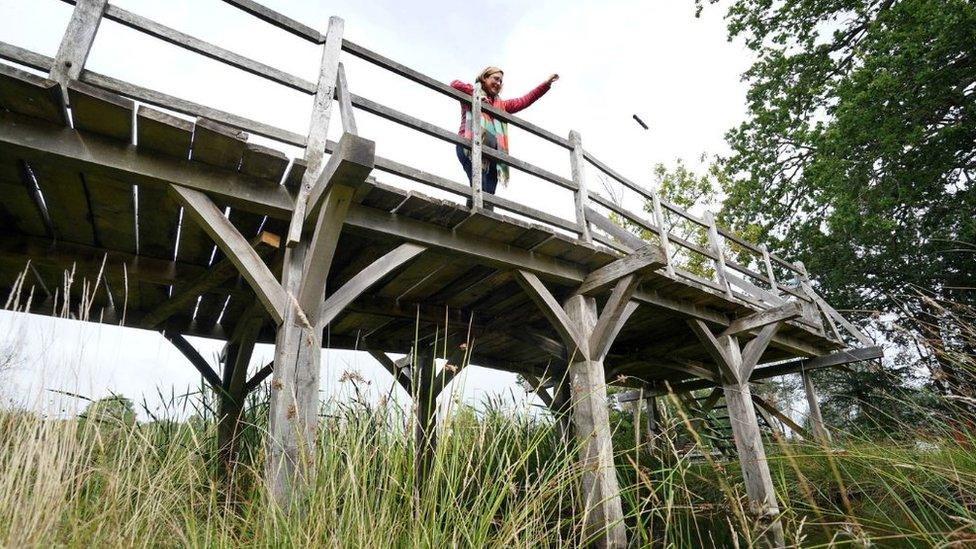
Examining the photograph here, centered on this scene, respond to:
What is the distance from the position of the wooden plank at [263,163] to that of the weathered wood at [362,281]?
72 cm

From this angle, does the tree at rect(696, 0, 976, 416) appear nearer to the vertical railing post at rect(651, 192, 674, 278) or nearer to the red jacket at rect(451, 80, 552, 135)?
the vertical railing post at rect(651, 192, 674, 278)

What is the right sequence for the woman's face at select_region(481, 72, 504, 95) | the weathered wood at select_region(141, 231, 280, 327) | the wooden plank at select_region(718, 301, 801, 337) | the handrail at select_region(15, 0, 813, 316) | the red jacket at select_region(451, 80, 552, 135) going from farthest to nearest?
1. the wooden plank at select_region(718, 301, 801, 337)
2. the woman's face at select_region(481, 72, 504, 95)
3. the red jacket at select_region(451, 80, 552, 135)
4. the weathered wood at select_region(141, 231, 280, 327)
5. the handrail at select_region(15, 0, 813, 316)

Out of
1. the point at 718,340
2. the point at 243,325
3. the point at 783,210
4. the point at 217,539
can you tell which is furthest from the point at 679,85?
the point at 217,539

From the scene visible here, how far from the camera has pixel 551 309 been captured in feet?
14.9

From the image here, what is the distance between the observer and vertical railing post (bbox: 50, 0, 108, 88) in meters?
2.65

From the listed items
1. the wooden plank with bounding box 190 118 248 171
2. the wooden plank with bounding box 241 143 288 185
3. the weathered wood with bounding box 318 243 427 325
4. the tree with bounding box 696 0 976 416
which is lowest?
the weathered wood with bounding box 318 243 427 325

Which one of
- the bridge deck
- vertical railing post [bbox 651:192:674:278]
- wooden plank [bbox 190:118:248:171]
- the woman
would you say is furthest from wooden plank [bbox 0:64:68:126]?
vertical railing post [bbox 651:192:674:278]

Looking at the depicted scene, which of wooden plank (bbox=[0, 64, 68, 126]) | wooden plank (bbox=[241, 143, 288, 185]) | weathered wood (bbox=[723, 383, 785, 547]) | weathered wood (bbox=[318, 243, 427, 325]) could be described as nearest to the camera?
wooden plank (bbox=[0, 64, 68, 126])

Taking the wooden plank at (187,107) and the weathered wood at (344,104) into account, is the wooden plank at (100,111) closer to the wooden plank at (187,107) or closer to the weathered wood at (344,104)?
the wooden plank at (187,107)

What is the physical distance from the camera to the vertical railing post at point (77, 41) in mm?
2649

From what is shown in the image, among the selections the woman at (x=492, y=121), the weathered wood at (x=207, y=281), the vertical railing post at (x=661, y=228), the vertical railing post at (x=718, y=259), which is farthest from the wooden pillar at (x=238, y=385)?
the vertical railing post at (x=718, y=259)

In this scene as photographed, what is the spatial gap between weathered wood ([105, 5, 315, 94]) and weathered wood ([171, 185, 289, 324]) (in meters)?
0.74

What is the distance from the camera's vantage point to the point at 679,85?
17.6 m

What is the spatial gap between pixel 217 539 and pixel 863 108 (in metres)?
10.8
